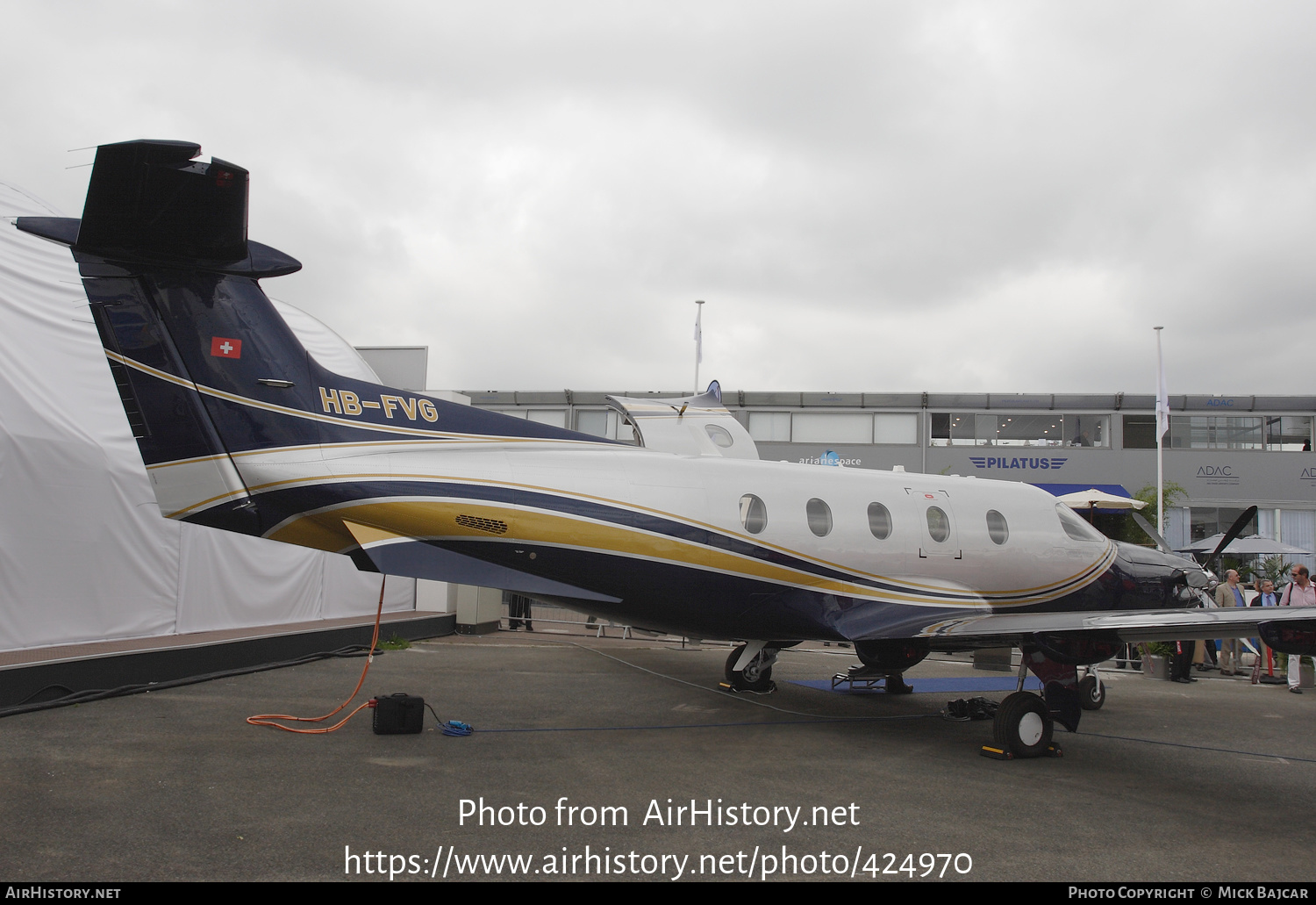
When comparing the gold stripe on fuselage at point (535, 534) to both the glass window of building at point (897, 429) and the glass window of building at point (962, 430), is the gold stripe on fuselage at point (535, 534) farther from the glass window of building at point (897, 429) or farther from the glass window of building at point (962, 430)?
the glass window of building at point (962, 430)

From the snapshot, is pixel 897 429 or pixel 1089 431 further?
pixel 897 429

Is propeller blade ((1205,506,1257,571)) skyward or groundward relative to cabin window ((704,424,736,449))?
groundward

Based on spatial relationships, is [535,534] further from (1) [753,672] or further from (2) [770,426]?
(2) [770,426]

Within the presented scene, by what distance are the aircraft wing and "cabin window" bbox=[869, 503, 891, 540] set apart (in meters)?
1.14

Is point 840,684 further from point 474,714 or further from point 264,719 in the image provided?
point 264,719

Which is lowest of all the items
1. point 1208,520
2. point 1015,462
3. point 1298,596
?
point 1298,596

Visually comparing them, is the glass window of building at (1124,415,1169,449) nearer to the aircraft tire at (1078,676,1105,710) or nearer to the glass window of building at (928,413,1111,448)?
the glass window of building at (928,413,1111,448)

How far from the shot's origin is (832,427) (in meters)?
33.7

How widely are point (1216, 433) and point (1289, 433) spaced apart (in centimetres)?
294

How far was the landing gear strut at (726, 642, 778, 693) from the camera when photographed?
10930 mm

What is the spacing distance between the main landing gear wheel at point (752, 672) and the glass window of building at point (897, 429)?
24.0 m

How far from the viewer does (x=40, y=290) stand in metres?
11.5

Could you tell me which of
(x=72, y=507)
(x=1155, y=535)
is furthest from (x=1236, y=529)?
(x=72, y=507)

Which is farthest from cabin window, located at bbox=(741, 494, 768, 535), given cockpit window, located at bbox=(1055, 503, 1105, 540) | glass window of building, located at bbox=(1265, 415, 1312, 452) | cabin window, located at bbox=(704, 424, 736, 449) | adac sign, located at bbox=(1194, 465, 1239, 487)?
glass window of building, located at bbox=(1265, 415, 1312, 452)
